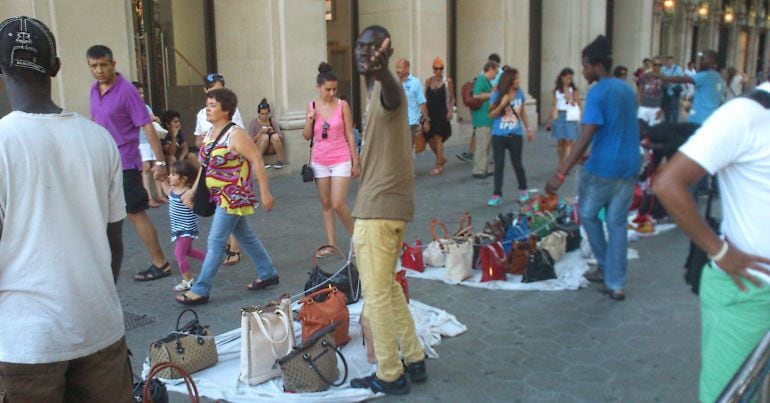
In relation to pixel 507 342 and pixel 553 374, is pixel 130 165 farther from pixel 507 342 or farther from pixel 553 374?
pixel 553 374

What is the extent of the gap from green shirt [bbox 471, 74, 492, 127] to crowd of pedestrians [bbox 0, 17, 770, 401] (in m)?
4.87

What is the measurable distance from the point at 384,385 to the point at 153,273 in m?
3.05

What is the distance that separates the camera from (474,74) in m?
17.1

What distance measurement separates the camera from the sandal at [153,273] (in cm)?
605

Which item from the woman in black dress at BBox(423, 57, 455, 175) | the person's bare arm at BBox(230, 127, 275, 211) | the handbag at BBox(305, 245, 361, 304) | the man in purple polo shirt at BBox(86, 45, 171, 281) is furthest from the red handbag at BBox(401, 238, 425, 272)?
the woman in black dress at BBox(423, 57, 455, 175)

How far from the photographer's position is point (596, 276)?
5.96m

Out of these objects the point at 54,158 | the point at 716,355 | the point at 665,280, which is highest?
the point at 54,158

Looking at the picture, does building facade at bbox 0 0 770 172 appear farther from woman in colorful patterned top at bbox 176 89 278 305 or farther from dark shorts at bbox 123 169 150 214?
woman in colorful patterned top at bbox 176 89 278 305

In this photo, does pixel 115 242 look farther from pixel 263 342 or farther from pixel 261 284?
pixel 261 284

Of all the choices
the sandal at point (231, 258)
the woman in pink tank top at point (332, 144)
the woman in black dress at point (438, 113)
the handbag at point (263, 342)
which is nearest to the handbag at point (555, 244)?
the woman in pink tank top at point (332, 144)

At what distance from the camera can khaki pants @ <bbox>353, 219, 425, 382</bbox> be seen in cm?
372

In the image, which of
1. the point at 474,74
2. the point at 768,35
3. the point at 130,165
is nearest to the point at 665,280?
the point at 130,165

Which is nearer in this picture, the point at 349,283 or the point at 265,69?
the point at 349,283

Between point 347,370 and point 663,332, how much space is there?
236cm
